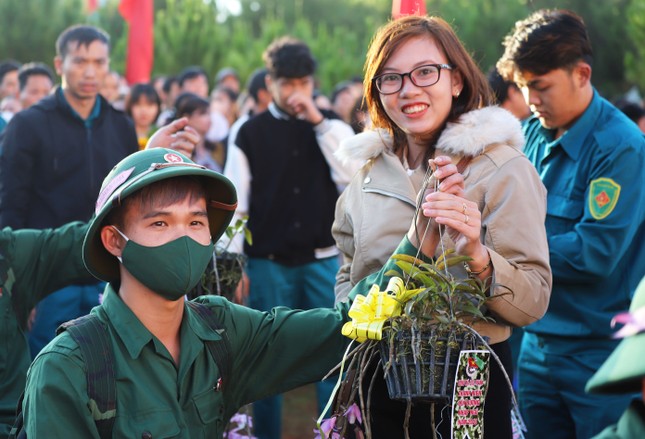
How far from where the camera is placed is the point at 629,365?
2.21 m

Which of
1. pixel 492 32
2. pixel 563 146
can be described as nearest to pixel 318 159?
pixel 563 146

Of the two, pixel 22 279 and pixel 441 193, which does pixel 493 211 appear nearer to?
pixel 441 193

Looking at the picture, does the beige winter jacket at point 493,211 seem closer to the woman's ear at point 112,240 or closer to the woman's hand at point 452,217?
the woman's hand at point 452,217

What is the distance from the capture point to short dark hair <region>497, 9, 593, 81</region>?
5.01 metres

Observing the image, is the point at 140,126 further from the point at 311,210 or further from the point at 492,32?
the point at 492,32

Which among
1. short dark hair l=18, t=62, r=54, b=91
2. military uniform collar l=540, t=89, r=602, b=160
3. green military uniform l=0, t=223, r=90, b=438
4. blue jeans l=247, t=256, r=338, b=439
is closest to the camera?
green military uniform l=0, t=223, r=90, b=438

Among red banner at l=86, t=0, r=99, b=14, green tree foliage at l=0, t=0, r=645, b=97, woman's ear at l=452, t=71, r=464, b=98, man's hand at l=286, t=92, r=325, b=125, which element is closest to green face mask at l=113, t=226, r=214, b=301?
woman's ear at l=452, t=71, r=464, b=98

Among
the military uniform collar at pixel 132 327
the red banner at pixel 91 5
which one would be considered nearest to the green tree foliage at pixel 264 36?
the red banner at pixel 91 5

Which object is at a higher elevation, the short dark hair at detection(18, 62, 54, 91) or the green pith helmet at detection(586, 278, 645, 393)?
the short dark hair at detection(18, 62, 54, 91)

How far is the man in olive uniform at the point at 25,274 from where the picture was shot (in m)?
4.53

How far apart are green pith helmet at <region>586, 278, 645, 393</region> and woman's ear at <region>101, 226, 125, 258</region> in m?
1.77

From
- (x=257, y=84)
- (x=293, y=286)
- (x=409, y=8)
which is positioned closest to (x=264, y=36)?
(x=257, y=84)

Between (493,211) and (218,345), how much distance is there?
114cm

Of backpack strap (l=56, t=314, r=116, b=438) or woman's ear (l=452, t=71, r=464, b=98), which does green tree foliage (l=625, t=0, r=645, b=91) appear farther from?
backpack strap (l=56, t=314, r=116, b=438)
